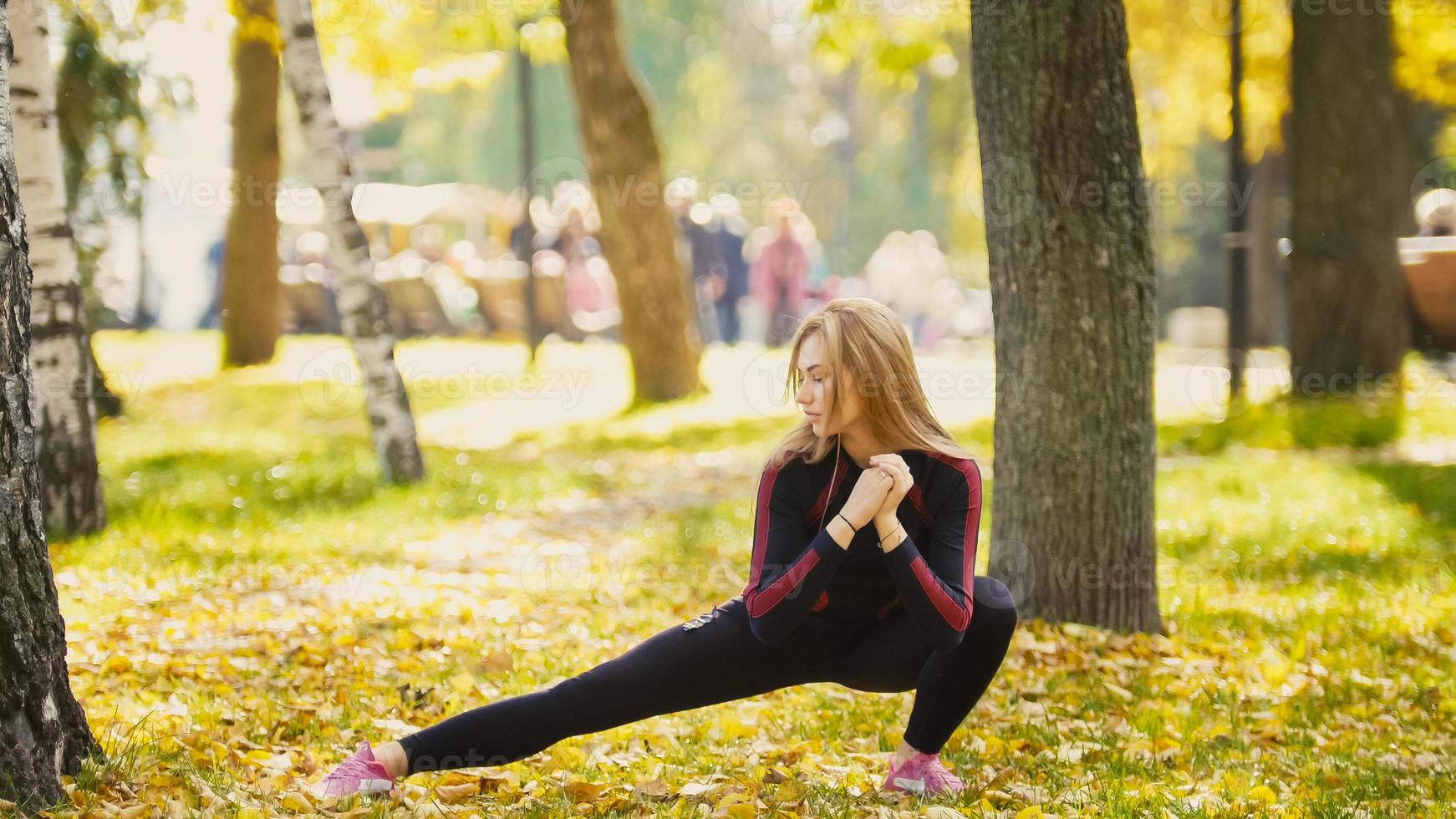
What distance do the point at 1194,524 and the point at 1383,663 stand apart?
243 centimetres

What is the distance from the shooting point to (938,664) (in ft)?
12.3

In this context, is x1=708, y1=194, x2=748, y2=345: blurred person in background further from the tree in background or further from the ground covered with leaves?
the ground covered with leaves

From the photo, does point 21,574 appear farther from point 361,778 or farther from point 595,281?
point 595,281

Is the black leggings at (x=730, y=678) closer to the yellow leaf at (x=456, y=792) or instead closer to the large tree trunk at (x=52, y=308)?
the yellow leaf at (x=456, y=792)

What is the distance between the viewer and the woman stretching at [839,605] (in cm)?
351

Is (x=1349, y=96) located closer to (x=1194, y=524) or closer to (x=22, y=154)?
(x=1194, y=524)

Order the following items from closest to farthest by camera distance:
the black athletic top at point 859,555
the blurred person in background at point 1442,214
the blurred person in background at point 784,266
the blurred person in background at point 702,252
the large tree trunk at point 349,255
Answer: the black athletic top at point 859,555 < the large tree trunk at point 349,255 < the blurred person in background at point 1442,214 < the blurred person in background at point 784,266 < the blurred person in background at point 702,252

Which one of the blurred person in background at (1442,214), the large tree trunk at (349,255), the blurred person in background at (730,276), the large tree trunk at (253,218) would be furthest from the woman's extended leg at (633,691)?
the blurred person in background at (730,276)

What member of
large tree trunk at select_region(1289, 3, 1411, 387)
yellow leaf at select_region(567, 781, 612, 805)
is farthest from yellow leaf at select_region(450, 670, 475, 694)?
large tree trunk at select_region(1289, 3, 1411, 387)

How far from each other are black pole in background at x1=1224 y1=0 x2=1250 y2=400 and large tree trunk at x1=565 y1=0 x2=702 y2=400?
5.16 m

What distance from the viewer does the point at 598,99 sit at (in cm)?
1365

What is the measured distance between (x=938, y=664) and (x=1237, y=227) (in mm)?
8718

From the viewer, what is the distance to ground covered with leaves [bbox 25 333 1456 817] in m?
3.85

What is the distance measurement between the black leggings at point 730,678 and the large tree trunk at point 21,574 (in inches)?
32.7
